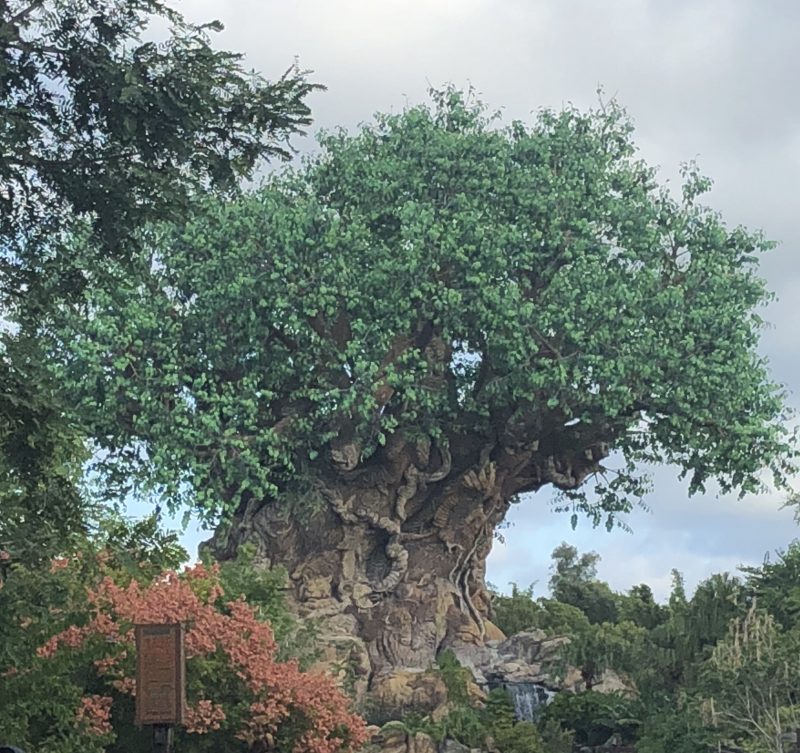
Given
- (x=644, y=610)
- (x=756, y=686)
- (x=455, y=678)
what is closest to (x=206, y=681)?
(x=756, y=686)

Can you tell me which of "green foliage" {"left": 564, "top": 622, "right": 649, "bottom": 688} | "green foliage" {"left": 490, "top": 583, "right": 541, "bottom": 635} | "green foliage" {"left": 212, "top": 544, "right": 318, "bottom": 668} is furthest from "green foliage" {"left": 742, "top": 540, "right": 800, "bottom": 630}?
"green foliage" {"left": 490, "top": 583, "right": 541, "bottom": 635}

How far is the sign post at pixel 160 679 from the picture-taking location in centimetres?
1325

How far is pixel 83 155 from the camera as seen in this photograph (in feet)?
43.0

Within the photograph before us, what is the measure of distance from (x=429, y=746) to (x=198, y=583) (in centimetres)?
915

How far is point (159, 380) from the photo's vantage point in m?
30.7

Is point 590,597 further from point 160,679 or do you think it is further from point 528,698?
point 160,679

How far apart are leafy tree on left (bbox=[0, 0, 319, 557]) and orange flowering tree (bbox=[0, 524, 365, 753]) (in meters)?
3.30

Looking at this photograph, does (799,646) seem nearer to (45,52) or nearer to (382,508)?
(382,508)

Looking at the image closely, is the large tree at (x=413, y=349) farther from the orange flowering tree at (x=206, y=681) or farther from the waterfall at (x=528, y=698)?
the orange flowering tree at (x=206, y=681)

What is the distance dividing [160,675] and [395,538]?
20.6 m

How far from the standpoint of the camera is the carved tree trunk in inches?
1313

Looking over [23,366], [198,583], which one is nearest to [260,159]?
[23,366]

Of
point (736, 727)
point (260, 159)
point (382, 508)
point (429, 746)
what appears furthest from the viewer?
point (382, 508)

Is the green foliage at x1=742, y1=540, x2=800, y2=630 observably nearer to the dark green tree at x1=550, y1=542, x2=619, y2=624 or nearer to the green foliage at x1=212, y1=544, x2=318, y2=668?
the green foliage at x1=212, y1=544, x2=318, y2=668
